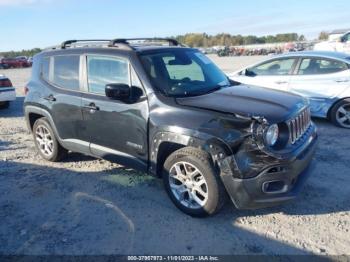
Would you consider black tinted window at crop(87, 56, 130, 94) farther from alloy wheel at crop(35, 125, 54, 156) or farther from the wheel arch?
alloy wheel at crop(35, 125, 54, 156)

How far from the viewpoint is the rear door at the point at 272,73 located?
8.14m

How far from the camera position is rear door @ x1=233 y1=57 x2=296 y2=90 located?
26.7 feet

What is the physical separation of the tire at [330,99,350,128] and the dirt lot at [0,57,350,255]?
2.16m

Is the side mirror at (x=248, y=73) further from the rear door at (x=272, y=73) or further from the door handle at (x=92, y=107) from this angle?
the door handle at (x=92, y=107)

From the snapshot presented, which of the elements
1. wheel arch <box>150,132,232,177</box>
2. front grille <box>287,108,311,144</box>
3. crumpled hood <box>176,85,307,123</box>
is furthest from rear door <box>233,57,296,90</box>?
wheel arch <box>150,132,232,177</box>

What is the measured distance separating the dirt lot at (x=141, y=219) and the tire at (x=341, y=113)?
2155 mm

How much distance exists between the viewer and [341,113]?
7477 mm

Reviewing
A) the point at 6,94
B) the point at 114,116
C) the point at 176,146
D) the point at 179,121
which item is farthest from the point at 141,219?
the point at 6,94

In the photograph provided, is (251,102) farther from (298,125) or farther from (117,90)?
(117,90)

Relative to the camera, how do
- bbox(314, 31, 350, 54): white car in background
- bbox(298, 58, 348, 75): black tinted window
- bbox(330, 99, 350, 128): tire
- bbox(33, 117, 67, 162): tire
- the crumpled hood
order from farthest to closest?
bbox(314, 31, 350, 54): white car in background < bbox(298, 58, 348, 75): black tinted window < bbox(330, 99, 350, 128): tire < bbox(33, 117, 67, 162): tire < the crumpled hood

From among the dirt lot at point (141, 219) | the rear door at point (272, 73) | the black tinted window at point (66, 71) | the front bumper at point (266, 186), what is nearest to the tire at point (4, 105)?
the dirt lot at point (141, 219)

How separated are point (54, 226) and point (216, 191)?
185 cm

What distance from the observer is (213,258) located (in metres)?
3.33

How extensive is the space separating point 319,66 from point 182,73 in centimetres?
440
